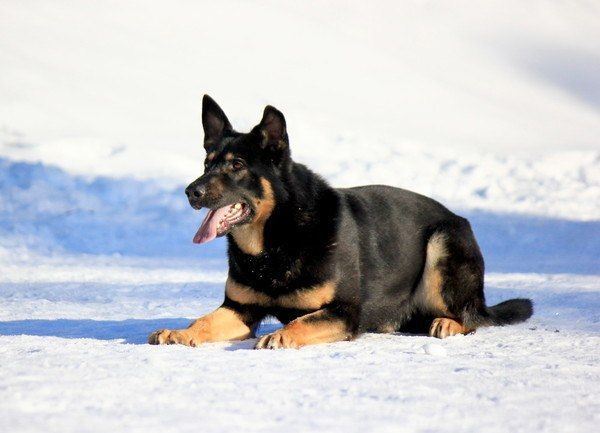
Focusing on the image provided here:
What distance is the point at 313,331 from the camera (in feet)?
15.7

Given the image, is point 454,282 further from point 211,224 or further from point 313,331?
point 211,224

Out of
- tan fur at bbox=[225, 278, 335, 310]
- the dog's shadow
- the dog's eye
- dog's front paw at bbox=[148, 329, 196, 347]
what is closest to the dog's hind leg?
tan fur at bbox=[225, 278, 335, 310]

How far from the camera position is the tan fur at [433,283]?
5.71 metres

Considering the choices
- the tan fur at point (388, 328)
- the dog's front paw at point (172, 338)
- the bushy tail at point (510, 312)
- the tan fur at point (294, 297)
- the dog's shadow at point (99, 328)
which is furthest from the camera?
the bushy tail at point (510, 312)

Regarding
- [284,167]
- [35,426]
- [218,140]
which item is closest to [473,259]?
[284,167]

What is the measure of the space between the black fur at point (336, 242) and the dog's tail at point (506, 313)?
0.01 metres

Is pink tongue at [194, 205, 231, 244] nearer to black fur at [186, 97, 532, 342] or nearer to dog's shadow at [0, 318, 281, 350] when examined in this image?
black fur at [186, 97, 532, 342]

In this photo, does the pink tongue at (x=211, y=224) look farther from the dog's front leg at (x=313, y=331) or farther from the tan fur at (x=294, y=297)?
the dog's front leg at (x=313, y=331)

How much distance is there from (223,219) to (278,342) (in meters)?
0.84

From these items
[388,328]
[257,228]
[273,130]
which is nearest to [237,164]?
[273,130]

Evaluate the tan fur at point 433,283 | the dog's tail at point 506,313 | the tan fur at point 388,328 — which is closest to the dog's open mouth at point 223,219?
the tan fur at point 388,328

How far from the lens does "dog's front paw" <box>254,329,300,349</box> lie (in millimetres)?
4586

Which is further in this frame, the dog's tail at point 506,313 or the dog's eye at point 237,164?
the dog's tail at point 506,313

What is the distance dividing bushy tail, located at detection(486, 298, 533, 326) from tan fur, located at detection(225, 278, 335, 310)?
151 cm
